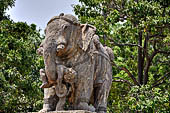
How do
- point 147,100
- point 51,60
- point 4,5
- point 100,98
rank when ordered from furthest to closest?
1. point 4,5
2. point 147,100
3. point 100,98
4. point 51,60

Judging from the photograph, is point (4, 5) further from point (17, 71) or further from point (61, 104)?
point (61, 104)

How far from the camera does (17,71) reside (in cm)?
→ 1336

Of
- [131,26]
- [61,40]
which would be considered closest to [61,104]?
[61,40]

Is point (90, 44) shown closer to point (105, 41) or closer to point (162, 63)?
point (105, 41)

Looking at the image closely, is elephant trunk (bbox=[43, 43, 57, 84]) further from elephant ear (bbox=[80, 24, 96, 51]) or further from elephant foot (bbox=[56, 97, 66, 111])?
elephant ear (bbox=[80, 24, 96, 51])

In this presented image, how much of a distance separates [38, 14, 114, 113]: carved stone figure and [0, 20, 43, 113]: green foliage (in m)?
7.10

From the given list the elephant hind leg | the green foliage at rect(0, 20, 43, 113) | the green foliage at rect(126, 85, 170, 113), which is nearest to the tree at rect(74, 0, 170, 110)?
the green foliage at rect(126, 85, 170, 113)

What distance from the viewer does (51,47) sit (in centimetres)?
575

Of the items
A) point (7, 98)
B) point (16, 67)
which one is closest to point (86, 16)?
point (16, 67)

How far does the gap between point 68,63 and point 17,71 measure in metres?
7.80

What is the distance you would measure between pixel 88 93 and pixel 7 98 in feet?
24.6

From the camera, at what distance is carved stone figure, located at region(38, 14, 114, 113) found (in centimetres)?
577

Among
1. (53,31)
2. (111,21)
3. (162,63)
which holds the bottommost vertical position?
(53,31)

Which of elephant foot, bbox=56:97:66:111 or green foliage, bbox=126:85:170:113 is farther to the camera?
green foliage, bbox=126:85:170:113
